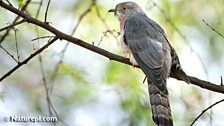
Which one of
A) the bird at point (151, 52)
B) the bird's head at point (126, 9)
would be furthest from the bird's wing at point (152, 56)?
the bird's head at point (126, 9)

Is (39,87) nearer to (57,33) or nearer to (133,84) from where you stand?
(133,84)

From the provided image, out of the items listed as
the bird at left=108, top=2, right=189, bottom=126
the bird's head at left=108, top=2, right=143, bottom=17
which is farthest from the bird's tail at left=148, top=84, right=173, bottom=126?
the bird's head at left=108, top=2, right=143, bottom=17

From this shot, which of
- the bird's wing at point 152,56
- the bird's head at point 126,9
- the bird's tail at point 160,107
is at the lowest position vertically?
the bird's tail at point 160,107

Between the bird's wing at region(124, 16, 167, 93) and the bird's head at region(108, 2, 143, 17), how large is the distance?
24 centimetres

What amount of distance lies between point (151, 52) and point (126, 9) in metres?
1.34

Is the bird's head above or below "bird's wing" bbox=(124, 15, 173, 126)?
above

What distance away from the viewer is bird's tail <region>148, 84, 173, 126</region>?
3.79 meters

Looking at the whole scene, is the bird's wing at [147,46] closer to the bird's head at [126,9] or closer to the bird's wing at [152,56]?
the bird's wing at [152,56]

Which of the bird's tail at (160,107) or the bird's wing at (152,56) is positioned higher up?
the bird's wing at (152,56)

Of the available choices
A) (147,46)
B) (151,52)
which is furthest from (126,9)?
(151,52)

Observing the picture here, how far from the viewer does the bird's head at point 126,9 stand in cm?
581

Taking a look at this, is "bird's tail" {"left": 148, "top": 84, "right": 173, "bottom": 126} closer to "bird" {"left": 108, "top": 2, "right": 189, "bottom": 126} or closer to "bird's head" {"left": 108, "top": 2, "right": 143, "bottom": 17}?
"bird" {"left": 108, "top": 2, "right": 189, "bottom": 126}

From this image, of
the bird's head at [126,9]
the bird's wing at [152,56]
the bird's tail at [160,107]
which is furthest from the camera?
the bird's head at [126,9]

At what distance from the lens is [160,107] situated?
12.8 ft
